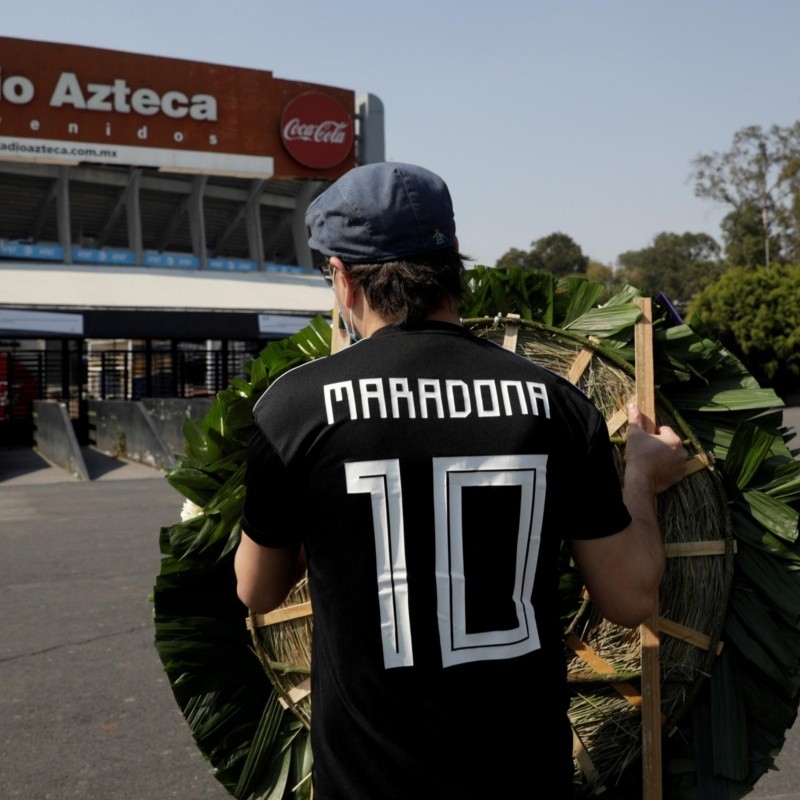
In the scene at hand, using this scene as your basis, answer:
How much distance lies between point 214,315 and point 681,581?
23.9 meters

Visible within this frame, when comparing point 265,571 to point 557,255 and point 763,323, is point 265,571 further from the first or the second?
A: point 557,255

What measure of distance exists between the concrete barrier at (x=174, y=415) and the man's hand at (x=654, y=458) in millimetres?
14792

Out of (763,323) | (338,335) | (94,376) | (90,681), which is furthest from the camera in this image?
(763,323)

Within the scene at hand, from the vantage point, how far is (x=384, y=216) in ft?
5.67

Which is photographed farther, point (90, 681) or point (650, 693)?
point (90, 681)

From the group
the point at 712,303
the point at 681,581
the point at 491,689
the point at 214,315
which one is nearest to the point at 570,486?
the point at 491,689

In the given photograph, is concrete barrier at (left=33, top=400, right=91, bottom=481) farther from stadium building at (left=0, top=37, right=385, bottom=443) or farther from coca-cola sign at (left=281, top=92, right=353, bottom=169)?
coca-cola sign at (left=281, top=92, right=353, bottom=169)

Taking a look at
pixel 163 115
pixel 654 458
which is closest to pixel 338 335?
pixel 654 458

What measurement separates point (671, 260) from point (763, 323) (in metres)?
64.5

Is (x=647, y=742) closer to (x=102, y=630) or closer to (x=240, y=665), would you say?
(x=240, y=665)

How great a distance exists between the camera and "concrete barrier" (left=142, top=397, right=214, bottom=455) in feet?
55.5

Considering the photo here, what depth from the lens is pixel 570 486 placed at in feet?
5.56

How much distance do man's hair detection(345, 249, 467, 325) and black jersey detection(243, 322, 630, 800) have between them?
4cm

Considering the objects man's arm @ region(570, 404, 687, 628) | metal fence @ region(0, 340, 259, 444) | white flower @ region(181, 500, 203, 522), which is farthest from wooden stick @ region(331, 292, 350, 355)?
metal fence @ region(0, 340, 259, 444)
